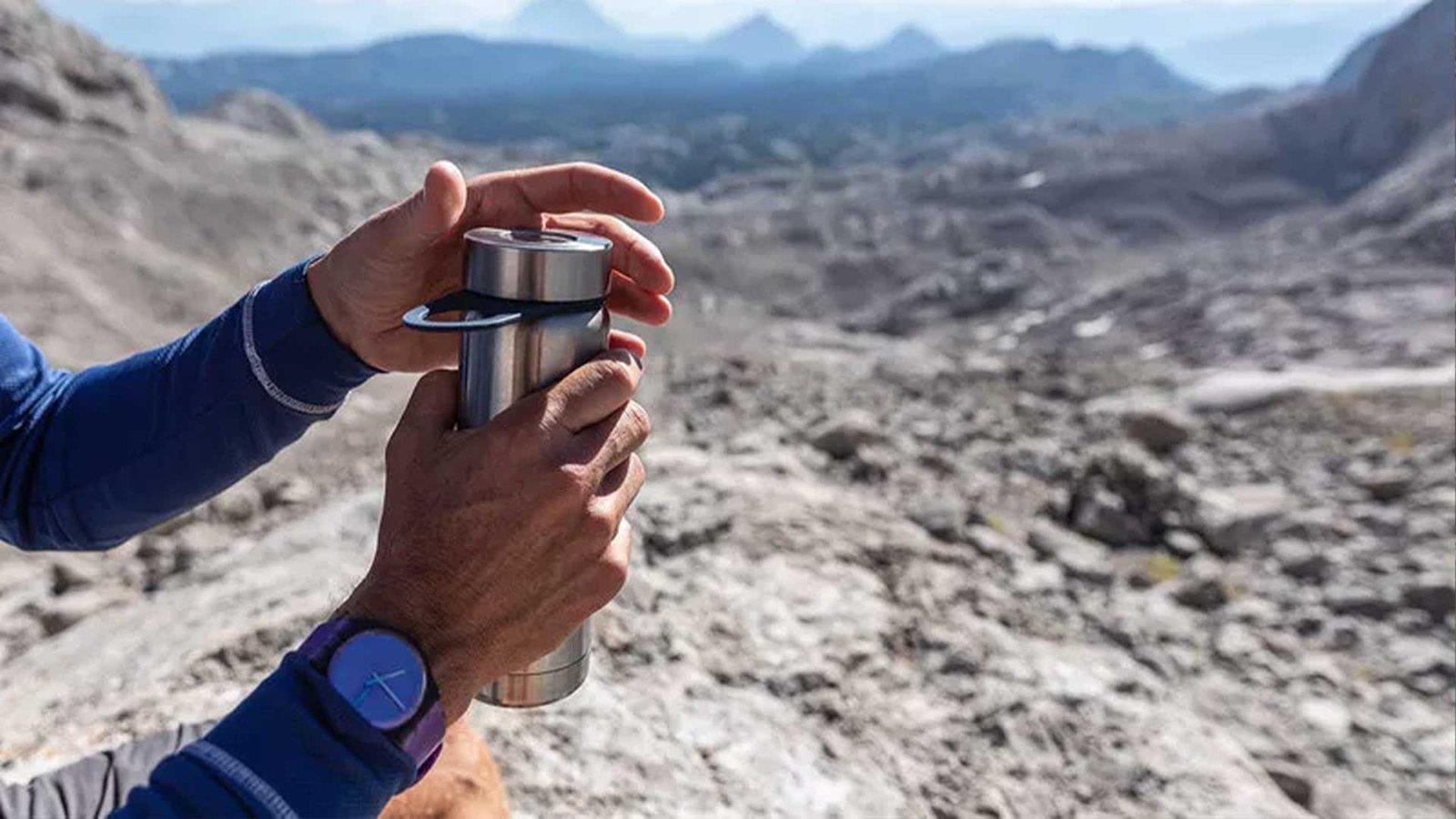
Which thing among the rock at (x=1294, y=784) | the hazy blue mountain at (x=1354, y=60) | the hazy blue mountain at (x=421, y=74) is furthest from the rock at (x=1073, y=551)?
the hazy blue mountain at (x=1354, y=60)

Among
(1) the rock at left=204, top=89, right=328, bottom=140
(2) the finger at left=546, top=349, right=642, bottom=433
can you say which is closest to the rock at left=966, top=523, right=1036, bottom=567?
(2) the finger at left=546, top=349, right=642, bottom=433

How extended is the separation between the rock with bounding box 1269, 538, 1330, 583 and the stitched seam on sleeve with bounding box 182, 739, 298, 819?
664 cm

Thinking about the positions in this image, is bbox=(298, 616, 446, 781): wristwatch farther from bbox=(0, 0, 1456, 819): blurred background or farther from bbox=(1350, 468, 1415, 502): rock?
bbox=(1350, 468, 1415, 502): rock

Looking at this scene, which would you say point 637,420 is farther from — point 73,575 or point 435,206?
point 73,575

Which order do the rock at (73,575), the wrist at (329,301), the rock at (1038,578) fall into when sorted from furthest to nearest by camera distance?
the rock at (73,575) → the rock at (1038,578) → the wrist at (329,301)

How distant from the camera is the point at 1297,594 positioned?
6.56 meters

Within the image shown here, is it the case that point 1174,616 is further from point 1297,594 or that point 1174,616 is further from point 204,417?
point 204,417

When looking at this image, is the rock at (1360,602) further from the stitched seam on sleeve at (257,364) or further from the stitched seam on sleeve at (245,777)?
the stitched seam on sleeve at (245,777)

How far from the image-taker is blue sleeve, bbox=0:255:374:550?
7.95ft

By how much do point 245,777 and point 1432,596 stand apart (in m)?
6.44

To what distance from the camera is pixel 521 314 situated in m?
1.80

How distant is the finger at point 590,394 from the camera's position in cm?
175

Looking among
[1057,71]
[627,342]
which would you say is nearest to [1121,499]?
[627,342]

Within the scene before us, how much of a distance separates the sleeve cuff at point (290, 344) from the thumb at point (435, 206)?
0.39 meters
